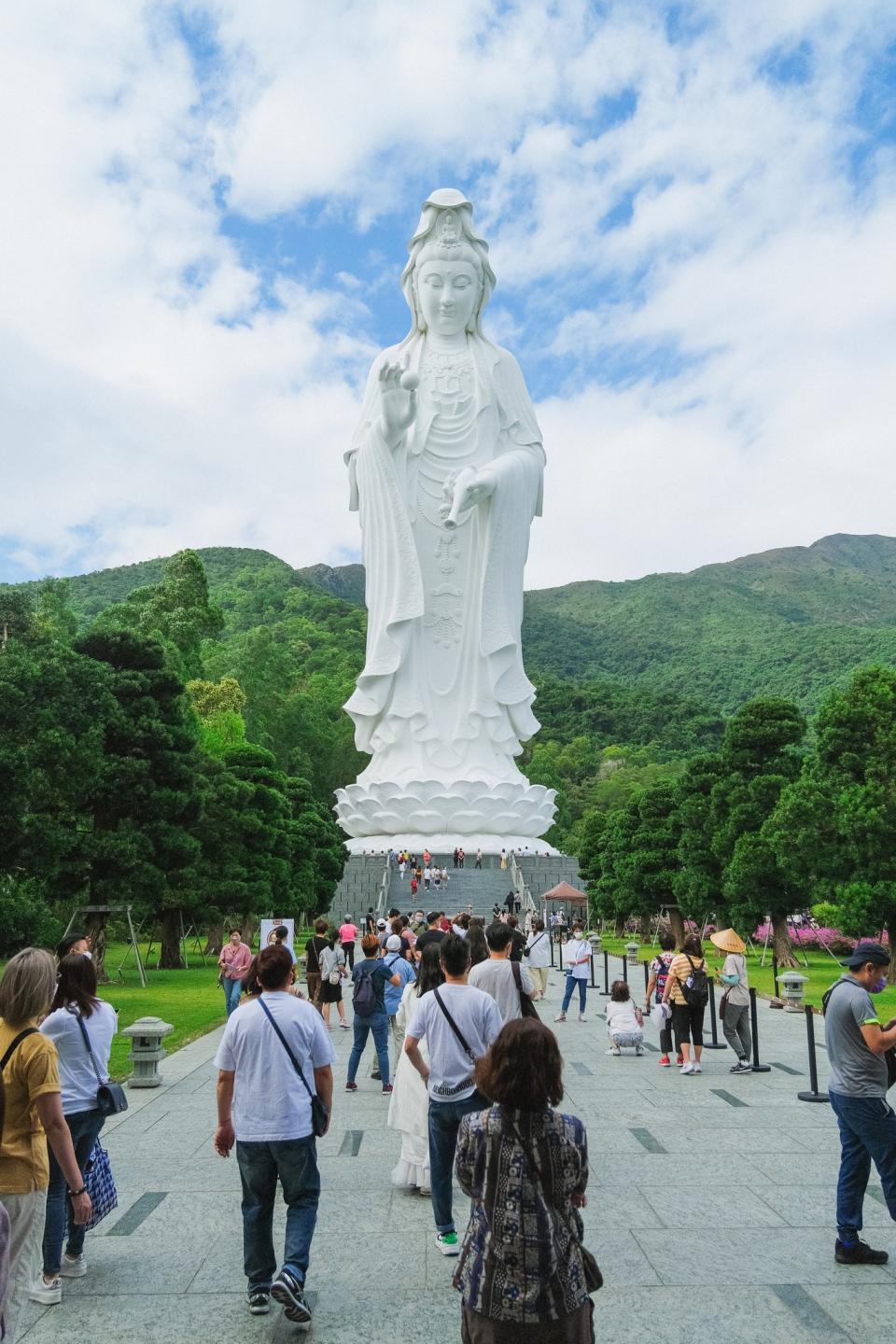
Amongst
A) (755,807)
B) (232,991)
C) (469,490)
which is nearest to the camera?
(232,991)

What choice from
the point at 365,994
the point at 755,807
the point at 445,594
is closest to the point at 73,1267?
the point at 365,994

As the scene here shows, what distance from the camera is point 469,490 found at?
24.6 metres

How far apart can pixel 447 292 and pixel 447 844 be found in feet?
39.9

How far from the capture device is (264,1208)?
13.5 ft

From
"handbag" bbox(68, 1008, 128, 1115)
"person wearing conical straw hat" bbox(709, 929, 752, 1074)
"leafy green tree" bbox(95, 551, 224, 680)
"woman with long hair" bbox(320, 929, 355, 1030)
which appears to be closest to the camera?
"handbag" bbox(68, 1008, 128, 1115)

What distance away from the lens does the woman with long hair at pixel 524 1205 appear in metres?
2.75

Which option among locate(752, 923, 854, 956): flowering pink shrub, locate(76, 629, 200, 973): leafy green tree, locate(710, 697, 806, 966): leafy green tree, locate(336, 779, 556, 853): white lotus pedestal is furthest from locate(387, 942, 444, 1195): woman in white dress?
locate(752, 923, 854, 956): flowering pink shrub

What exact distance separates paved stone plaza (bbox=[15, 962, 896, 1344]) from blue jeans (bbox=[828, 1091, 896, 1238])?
0.20m

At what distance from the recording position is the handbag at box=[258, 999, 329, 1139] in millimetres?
4125

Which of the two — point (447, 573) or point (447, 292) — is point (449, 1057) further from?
point (447, 292)

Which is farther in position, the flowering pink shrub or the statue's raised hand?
the flowering pink shrub

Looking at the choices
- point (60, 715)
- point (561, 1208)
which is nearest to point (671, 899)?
point (60, 715)

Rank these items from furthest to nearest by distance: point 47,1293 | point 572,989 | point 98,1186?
point 572,989, point 98,1186, point 47,1293

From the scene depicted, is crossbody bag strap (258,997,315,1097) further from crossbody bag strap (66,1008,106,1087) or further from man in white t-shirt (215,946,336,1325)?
crossbody bag strap (66,1008,106,1087)
